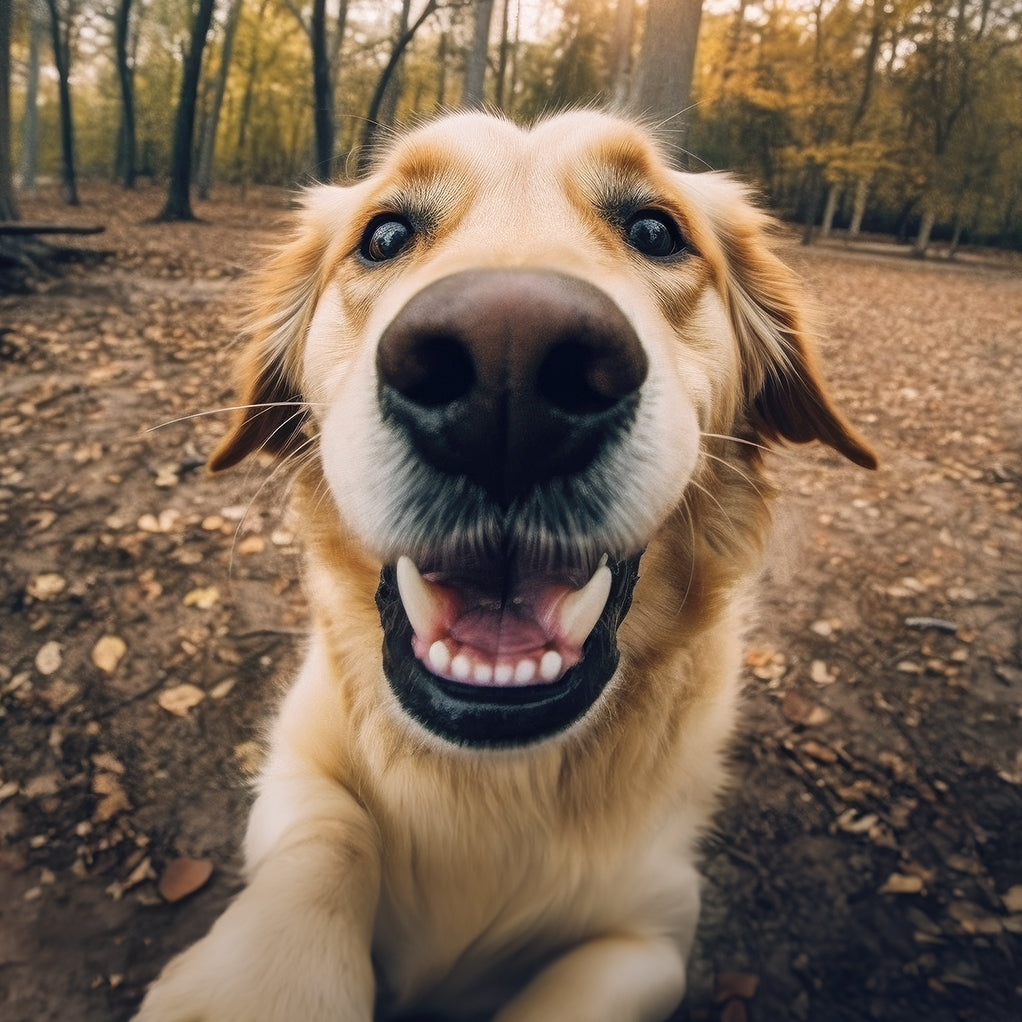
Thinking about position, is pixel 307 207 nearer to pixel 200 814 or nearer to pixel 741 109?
pixel 200 814

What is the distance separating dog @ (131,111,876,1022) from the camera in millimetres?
1138

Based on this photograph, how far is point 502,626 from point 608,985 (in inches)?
32.1

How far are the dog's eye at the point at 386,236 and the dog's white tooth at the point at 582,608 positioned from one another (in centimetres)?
97

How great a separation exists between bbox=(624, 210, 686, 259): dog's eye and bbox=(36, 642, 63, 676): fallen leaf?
2468 millimetres

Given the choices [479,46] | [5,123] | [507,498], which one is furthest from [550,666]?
[479,46]

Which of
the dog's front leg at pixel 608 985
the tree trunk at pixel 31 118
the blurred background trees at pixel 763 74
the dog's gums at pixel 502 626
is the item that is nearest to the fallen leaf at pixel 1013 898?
the dog's front leg at pixel 608 985

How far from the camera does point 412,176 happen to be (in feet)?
5.82

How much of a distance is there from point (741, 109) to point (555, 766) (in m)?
23.7

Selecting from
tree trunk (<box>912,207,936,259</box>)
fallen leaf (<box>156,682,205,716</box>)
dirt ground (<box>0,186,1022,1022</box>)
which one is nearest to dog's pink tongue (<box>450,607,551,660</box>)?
dirt ground (<box>0,186,1022,1022</box>)

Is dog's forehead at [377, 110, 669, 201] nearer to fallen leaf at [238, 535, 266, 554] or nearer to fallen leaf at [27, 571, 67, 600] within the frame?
fallen leaf at [238, 535, 266, 554]

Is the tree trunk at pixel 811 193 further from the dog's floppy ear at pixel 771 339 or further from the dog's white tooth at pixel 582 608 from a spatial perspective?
the dog's white tooth at pixel 582 608

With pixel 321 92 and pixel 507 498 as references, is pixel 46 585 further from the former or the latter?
pixel 321 92

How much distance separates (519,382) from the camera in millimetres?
992

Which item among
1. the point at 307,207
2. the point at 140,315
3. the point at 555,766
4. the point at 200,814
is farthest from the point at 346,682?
the point at 140,315
